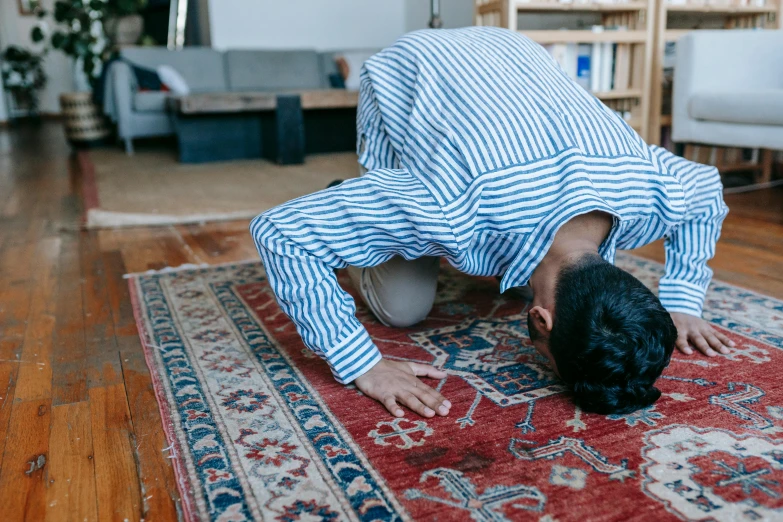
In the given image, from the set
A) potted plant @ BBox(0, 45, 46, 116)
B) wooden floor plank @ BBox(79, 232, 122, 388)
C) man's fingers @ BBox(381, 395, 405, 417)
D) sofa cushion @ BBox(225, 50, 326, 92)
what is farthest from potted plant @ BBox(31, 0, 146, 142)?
man's fingers @ BBox(381, 395, 405, 417)

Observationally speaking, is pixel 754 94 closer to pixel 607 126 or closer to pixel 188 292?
pixel 607 126

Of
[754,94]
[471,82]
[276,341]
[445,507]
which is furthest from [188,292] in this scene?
[754,94]

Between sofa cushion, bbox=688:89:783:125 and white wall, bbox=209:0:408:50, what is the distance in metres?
3.56

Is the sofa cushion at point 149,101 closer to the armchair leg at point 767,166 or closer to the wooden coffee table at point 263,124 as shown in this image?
the wooden coffee table at point 263,124

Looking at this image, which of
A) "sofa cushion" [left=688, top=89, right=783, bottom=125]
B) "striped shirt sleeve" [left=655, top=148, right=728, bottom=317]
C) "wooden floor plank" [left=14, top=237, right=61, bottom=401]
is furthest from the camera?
"sofa cushion" [left=688, top=89, right=783, bottom=125]

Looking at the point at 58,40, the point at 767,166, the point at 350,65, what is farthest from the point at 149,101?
the point at 767,166

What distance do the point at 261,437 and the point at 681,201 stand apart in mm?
811

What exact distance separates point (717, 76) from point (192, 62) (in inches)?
156

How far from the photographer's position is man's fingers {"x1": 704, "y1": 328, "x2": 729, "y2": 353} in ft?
4.20

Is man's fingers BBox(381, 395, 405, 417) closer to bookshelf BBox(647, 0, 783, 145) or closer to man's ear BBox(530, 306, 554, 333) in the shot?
man's ear BBox(530, 306, 554, 333)

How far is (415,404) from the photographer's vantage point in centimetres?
107

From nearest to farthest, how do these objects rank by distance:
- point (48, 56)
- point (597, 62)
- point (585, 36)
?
point (585, 36)
point (597, 62)
point (48, 56)

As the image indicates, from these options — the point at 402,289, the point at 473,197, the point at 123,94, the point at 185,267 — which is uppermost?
the point at 123,94

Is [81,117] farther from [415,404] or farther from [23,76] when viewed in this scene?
[415,404]
